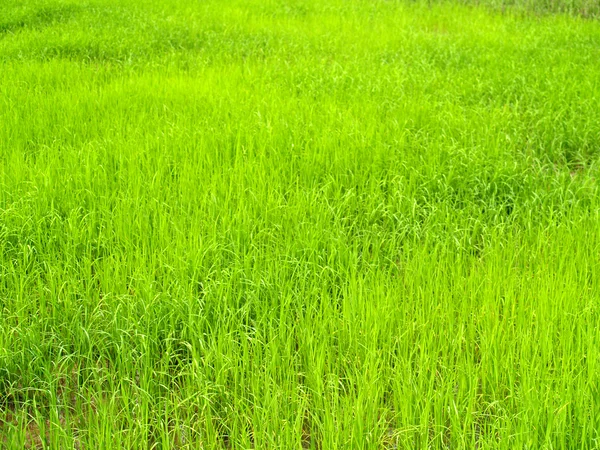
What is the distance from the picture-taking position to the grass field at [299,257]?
2.58m

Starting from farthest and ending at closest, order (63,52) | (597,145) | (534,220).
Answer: (63,52) → (597,145) → (534,220)

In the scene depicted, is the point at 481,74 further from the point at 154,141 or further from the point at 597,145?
the point at 154,141

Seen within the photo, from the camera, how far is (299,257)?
12.1 ft

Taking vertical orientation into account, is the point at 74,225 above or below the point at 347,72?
below

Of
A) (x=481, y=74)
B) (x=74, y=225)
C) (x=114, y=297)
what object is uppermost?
(x=481, y=74)

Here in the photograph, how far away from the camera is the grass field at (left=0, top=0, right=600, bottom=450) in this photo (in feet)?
8.46

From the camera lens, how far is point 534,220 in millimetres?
4285

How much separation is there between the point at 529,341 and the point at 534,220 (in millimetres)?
1707

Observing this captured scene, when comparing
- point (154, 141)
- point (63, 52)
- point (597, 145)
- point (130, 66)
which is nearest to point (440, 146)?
→ point (597, 145)

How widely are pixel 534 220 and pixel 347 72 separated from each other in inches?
143

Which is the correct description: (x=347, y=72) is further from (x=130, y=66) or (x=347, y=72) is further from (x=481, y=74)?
(x=130, y=66)

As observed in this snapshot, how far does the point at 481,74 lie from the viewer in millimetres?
7324

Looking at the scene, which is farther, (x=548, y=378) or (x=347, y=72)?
(x=347, y=72)

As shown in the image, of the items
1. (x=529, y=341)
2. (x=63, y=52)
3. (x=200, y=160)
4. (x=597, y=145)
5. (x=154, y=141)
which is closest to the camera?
(x=529, y=341)
